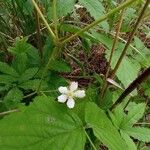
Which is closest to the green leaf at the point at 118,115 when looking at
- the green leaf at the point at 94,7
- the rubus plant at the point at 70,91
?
the rubus plant at the point at 70,91

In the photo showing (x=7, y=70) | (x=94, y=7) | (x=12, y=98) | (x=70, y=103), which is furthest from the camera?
(x=7, y=70)

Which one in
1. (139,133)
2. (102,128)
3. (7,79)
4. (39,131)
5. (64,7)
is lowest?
(139,133)

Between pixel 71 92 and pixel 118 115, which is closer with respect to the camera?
pixel 71 92

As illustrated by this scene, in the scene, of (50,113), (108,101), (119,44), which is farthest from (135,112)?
(50,113)

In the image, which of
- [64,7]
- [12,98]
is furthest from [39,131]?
[64,7]

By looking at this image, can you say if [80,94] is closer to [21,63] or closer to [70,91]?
[70,91]

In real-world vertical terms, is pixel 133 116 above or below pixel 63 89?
below

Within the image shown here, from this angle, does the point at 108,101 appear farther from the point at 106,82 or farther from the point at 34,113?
the point at 34,113
